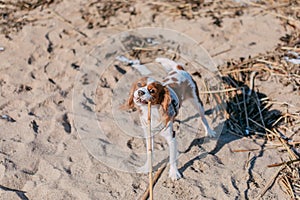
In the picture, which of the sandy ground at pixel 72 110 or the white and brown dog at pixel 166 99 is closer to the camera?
the white and brown dog at pixel 166 99

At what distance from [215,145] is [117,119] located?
1.06 m

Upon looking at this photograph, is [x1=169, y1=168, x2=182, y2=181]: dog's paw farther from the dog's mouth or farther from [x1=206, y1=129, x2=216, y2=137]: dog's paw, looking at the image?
the dog's mouth

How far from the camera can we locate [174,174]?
440 centimetres

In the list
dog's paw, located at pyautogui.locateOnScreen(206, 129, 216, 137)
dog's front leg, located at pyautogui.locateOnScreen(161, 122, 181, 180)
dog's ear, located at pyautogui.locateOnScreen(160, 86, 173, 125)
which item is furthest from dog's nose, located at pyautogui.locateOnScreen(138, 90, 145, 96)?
dog's paw, located at pyautogui.locateOnScreen(206, 129, 216, 137)

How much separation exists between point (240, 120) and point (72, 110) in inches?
70.8

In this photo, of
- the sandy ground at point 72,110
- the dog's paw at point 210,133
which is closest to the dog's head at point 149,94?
the sandy ground at point 72,110

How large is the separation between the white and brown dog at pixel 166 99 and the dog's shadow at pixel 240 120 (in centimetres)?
33

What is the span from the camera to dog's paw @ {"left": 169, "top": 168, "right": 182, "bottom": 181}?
4.39 meters

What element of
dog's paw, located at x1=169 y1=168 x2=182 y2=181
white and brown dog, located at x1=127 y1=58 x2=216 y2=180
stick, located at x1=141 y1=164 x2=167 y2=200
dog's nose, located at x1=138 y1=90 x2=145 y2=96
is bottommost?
stick, located at x1=141 y1=164 x2=167 y2=200

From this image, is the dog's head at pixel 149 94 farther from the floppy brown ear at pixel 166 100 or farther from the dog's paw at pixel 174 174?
the dog's paw at pixel 174 174

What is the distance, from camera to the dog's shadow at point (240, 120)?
4.75 metres

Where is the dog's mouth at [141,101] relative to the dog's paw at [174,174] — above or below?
above

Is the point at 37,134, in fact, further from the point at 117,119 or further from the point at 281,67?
the point at 281,67

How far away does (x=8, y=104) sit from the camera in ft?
17.3
